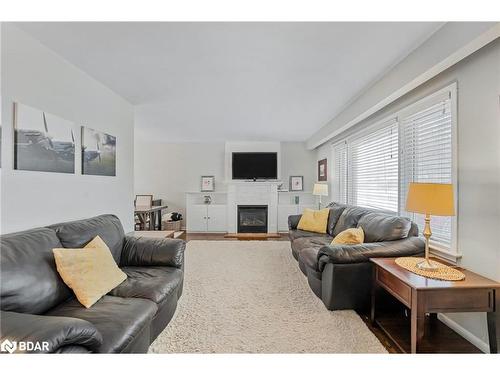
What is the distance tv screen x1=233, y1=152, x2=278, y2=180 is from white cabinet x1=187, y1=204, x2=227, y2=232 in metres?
1.01

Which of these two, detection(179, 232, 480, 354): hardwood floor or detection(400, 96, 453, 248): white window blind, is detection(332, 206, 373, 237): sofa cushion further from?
detection(179, 232, 480, 354): hardwood floor

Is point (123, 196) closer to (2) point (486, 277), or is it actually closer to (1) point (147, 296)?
(1) point (147, 296)

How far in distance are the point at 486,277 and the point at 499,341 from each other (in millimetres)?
416

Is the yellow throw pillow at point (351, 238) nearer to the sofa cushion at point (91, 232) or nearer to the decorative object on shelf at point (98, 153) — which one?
the sofa cushion at point (91, 232)

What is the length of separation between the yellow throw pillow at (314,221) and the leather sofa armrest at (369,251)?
168cm

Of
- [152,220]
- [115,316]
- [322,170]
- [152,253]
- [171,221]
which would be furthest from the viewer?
[171,221]

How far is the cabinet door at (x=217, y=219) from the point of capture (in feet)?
21.2

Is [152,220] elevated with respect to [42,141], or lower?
lower

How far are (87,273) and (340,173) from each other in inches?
183

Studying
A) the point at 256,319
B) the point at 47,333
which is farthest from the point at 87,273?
the point at 256,319

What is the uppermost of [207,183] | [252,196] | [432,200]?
[207,183]

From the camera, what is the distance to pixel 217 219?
6.48 meters

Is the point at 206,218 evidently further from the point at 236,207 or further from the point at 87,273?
the point at 87,273

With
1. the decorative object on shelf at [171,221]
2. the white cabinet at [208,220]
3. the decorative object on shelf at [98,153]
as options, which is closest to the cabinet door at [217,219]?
the white cabinet at [208,220]
